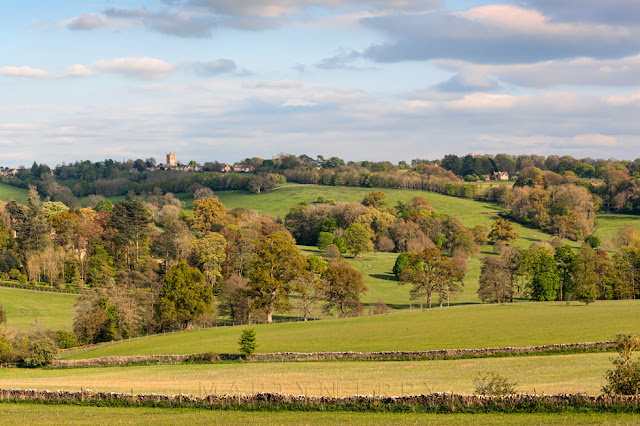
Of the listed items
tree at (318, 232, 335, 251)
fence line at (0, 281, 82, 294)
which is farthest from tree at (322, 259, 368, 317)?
tree at (318, 232, 335, 251)

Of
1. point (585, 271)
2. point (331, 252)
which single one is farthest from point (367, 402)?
point (331, 252)

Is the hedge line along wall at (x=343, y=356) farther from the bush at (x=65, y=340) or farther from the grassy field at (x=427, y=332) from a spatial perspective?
the bush at (x=65, y=340)

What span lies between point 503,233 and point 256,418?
138357mm

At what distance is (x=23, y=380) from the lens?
46.3m

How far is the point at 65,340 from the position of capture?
70.6 meters

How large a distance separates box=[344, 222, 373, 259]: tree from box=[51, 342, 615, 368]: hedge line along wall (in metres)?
86.2

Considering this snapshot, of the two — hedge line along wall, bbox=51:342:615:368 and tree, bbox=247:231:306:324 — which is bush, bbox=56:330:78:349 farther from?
tree, bbox=247:231:306:324

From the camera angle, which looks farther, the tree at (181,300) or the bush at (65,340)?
the tree at (181,300)

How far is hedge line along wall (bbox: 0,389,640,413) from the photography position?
2694 cm

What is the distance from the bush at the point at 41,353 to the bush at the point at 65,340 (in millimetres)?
11941

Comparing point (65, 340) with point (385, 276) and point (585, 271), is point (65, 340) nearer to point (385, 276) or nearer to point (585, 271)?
point (385, 276)

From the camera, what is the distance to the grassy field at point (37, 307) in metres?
86.6

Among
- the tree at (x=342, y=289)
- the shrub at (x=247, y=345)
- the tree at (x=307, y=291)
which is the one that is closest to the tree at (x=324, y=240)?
the tree at (x=307, y=291)

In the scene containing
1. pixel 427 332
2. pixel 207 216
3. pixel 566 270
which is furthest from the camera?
pixel 207 216
